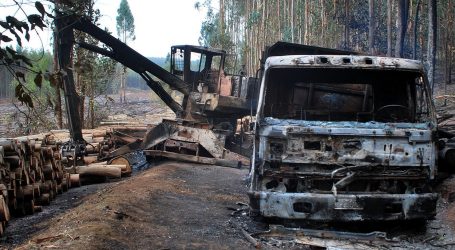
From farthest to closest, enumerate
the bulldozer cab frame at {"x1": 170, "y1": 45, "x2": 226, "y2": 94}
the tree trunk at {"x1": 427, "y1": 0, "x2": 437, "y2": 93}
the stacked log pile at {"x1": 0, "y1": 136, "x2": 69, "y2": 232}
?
the tree trunk at {"x1": 427, "y1": 0, "x2": 437, "y2": 93} → the bulldozer cab frame at {"x1": 170, "y1": 45, "x2": 226, "y2": 94} → the stacked log pile at {"x1": 0, "y1": 136, "x2": 69, "y2": 232}

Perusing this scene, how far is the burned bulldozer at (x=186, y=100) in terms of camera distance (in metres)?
13.3

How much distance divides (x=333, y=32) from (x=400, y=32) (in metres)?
23.0

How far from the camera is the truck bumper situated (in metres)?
5.88

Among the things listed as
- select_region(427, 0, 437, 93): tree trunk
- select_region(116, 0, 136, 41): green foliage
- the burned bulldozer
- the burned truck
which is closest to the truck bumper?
the burned truck

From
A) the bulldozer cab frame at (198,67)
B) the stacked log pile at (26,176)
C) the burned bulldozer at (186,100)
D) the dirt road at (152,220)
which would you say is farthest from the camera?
the bulldozer cab frame at (198,67)

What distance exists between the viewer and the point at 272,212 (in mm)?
5996

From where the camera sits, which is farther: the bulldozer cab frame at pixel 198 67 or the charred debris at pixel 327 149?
the bulldozer cab frame at pixel 198 67

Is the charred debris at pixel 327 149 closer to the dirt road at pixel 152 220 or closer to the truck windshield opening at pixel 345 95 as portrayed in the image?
the truck windshield opening at pixel 345 95

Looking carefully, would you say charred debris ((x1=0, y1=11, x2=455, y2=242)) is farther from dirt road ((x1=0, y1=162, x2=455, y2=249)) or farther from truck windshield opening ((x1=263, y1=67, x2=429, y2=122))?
dirt road ((x1=0, y1=162, x2=455, y2=249))

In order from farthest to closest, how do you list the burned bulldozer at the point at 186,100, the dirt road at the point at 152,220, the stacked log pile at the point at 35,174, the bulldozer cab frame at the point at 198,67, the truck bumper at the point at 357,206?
the bulldozer cab frame at the point at 198,67 → the burned bulldozer at the point at 186,100 → the stacked log pile at the point at 35,174 → the truck bumper at the point at 357,206 → the dirt road at the point at 152,220

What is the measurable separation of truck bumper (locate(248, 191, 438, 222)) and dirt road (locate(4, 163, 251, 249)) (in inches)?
27.8

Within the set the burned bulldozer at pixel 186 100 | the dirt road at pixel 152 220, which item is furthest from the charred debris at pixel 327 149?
the burned bulldozer at pixel 186 100

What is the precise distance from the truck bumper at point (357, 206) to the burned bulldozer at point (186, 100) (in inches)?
281

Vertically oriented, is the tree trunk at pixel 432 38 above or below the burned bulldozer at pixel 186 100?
above
